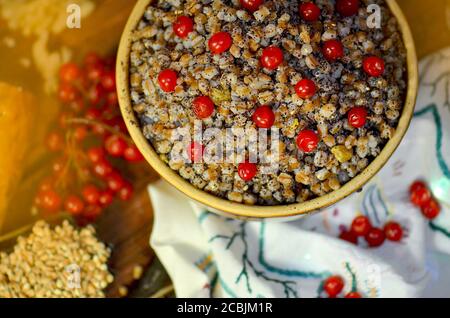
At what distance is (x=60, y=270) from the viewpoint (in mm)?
1565

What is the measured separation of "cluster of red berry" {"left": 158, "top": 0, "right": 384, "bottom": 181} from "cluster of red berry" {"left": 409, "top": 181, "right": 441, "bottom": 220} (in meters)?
0.42

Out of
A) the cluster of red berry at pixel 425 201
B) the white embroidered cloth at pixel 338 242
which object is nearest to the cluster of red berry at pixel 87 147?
the white embroidered cloth at pixel 338 242

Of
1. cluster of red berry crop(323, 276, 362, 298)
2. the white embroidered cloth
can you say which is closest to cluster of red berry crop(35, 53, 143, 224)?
the white embroidered cloth

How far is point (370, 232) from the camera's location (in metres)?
1.59

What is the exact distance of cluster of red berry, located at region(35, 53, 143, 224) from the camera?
163 centimetres

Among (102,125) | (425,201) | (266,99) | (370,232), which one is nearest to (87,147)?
(102,125)

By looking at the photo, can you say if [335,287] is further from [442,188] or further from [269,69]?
[269,69]

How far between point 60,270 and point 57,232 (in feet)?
0.32

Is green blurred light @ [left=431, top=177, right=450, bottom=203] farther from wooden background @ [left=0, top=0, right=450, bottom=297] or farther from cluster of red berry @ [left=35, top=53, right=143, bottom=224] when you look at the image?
cluster of red berry @ [left=35, top=53, right=143, bottom=224]

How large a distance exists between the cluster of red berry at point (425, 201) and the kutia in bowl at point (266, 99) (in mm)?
344

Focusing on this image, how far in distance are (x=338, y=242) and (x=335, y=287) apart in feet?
0.37

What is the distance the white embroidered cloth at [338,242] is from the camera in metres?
1.55

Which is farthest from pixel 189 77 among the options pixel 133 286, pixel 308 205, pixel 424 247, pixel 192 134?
pixel 424 247

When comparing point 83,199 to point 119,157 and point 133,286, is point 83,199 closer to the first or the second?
point 119,157
